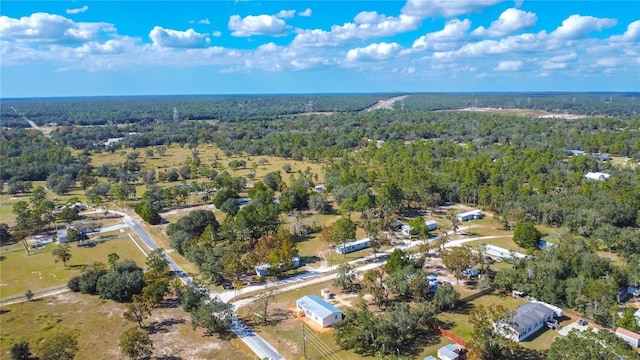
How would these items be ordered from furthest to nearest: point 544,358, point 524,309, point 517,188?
1. point 517,188
2. point 524,309
3. point 544,358

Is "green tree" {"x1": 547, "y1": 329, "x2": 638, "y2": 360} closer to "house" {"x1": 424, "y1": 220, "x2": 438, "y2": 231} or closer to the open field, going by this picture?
the open field

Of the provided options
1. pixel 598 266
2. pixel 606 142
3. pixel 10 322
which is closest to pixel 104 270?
pixel 10 322

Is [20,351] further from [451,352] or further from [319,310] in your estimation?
[451,352]

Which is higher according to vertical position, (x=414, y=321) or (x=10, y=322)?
(x=414, y=321)

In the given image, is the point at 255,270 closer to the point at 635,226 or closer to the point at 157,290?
the point at 157,290

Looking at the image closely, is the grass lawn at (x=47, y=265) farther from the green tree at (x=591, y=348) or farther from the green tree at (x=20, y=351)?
the green tree at (x=591, y=348)

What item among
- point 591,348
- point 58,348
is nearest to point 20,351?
point 58,348
